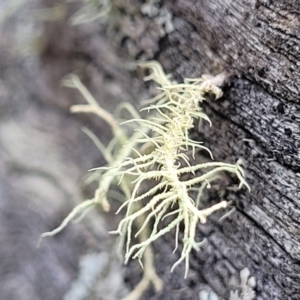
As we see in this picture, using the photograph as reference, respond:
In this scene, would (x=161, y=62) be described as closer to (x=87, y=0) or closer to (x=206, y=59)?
(x=206, y=59)

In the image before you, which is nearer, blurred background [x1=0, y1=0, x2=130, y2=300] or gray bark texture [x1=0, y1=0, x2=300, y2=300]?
gray bark texture [x1=0, y1=0, x2=300, y2=300]

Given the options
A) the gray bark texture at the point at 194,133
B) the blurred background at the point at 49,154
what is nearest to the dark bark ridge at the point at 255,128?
the gray bark texture at the point at 194,133

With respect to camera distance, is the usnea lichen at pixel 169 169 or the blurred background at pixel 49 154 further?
the blurred background at pixel 49 154

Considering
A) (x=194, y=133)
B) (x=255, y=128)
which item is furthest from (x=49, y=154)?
(x=255, y=128)

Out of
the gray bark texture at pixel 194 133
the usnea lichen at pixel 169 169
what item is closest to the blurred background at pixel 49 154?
the gray bark texture at pixel 194 133

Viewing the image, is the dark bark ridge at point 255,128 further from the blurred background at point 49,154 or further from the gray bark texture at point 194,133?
the blurred background at point 49,154

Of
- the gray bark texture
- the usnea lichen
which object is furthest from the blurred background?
the usnea lichen

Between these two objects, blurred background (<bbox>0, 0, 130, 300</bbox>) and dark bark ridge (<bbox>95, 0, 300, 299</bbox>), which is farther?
blurred background (<bbox>0, 0, 130, 300</bbox>)

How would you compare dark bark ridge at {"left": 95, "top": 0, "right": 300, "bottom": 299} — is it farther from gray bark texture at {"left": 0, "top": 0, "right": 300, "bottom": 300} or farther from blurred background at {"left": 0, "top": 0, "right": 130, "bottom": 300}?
blurred background at {"left": 0, "top": 0, "right": 130, "bottom": 300}

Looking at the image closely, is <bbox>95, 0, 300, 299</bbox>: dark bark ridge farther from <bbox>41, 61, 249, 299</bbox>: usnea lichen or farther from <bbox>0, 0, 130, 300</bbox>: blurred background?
<bbox>0, 0, 130, 300</bbox>: blurred background
